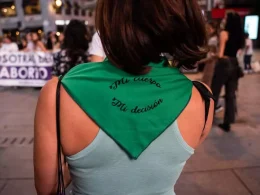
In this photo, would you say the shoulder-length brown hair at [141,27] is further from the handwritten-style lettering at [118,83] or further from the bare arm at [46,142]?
the bare arm at [46,142]

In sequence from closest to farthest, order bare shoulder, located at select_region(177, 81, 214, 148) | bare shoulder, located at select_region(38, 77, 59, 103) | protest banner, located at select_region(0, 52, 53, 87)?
bare shoulder, located at select_region(38, 77, 59, 103), bare shoulder, located at select_region(177, 81, 214, 148), protest banner, located at select_region(0, 52, 53, 87)

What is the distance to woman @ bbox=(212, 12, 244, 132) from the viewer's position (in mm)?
4887

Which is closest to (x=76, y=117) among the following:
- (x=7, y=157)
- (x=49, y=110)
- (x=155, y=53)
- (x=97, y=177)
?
(x=49, y=110)

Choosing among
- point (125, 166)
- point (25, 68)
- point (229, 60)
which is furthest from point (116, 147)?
point (25, 68)

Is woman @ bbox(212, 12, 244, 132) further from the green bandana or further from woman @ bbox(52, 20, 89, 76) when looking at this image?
the green bandana

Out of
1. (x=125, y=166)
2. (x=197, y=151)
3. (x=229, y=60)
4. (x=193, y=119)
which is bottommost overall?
(x=197, y=151)

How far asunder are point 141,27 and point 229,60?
4.28 m

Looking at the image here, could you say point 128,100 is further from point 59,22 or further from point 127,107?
point 59,22

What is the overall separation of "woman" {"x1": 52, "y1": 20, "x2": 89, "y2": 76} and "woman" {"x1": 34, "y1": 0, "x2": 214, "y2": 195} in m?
3.44

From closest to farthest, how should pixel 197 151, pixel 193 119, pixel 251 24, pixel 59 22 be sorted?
pixel 193 119, pixel 197 151, pixel 251 24, pixel 59 22

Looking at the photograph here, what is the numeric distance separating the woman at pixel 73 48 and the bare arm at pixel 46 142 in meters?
3.44

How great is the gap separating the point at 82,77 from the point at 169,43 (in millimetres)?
301

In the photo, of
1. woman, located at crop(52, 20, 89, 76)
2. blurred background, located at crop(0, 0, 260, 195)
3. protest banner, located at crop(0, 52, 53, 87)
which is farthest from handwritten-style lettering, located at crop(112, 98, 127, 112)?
protest banner, located at crop(0, 52, 53, 87)

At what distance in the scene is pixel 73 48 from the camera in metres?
4.45
